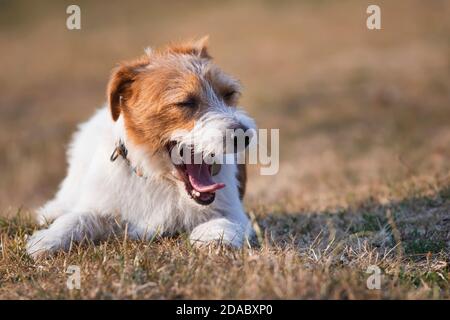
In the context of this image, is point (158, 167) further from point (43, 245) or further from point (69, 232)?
point (43, 245)

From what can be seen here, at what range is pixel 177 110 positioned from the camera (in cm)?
479

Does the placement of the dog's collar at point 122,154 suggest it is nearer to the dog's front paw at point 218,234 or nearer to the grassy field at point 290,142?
the grassy field at point 290,142

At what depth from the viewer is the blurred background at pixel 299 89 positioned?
8.98 m

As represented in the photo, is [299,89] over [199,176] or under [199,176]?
over

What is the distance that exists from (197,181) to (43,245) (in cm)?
114

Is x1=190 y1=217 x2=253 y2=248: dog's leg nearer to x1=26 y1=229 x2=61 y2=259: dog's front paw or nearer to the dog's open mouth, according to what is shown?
the dog's open mouth

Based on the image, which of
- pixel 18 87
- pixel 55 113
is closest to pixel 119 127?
pixel 55 113

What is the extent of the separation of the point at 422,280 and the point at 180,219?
182cm

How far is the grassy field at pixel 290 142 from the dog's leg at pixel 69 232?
93 millimetres

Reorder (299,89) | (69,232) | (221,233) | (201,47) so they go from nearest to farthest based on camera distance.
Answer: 1. (221,233)
2. (69,232)
3. (201,47)
4. (299,89)

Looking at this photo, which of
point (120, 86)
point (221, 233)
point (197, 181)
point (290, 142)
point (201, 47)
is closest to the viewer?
point (221, 233)

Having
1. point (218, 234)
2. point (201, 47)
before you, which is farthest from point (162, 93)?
point (218, 234)

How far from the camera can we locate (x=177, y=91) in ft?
15.8
